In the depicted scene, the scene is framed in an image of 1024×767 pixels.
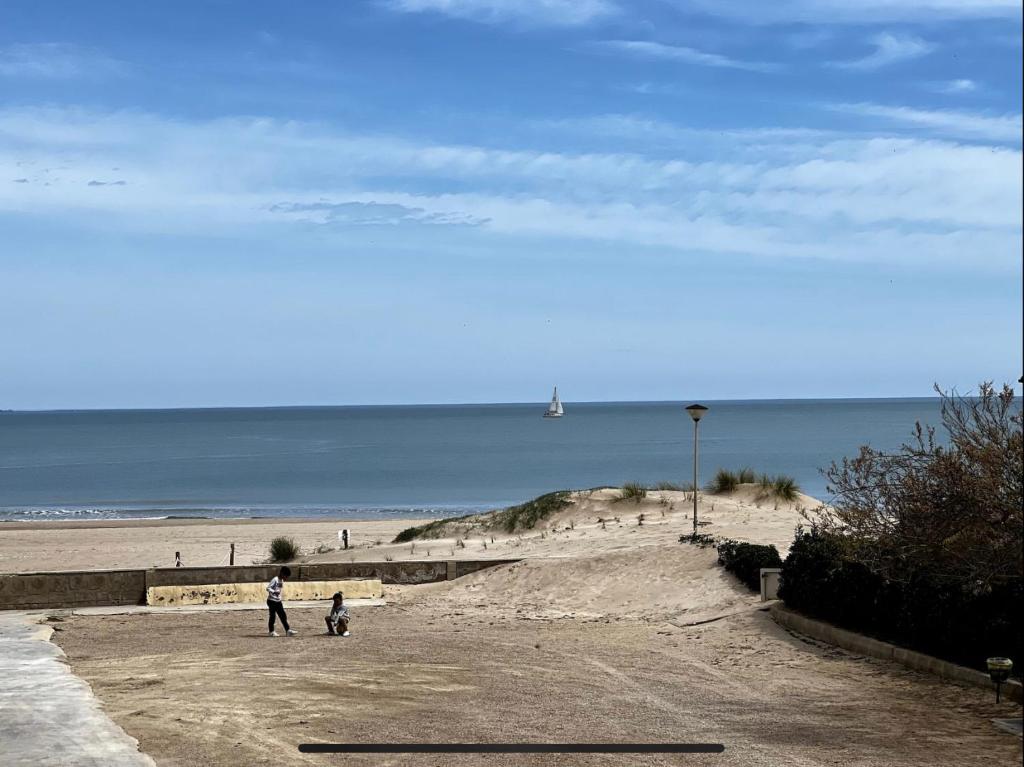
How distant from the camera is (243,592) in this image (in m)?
26.9

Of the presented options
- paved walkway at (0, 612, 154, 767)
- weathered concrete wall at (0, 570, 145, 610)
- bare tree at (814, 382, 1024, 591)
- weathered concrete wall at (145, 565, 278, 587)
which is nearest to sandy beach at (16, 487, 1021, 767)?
paved walkway at (0, 612, 154, 767)

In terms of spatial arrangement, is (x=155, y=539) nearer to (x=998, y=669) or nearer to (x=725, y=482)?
(x=725, y=482)

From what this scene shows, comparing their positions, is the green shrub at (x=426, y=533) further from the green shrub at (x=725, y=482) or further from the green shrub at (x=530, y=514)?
the green shrub at (x=725, y=482)

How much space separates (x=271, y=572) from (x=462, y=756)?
16761 mm

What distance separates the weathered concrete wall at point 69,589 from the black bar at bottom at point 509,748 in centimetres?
1531

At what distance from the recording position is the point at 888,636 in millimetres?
18359

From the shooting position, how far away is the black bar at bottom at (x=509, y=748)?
41.4 ft

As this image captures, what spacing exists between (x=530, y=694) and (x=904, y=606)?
586 centimetres

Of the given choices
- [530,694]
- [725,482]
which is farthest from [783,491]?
[530,694]

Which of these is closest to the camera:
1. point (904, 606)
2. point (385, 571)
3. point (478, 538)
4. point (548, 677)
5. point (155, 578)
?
point (548, 677)

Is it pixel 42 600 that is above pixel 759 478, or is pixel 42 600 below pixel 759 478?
below

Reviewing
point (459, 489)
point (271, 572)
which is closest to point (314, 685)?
point (271, 572)

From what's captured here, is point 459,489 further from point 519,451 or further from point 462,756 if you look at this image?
point 462,756

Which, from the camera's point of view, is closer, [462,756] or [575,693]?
[462,756]
